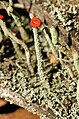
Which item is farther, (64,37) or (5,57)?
(5,57)

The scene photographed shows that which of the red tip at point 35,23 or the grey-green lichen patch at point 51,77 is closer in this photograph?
the red tip at point 35,23

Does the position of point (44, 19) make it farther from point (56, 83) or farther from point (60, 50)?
point (56, 83)

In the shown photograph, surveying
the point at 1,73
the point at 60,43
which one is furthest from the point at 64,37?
the point at 1,73

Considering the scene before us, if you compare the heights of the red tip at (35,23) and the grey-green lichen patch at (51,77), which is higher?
the red tip at (35,23)

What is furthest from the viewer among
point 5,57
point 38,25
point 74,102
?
point 5,57

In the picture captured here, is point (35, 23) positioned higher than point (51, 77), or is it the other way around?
point (35, 23)

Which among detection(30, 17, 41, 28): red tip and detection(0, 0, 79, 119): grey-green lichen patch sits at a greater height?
detection(30, 17, 41, 28): red tip

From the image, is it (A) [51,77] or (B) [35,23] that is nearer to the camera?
(B) [35,23]

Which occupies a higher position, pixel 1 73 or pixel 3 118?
pixel 1 73

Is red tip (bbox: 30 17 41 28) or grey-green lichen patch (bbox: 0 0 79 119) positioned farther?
grey-green lichen patch (bbox: 0 0 79 119)

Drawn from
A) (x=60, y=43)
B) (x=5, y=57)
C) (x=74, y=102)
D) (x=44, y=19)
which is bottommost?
(x=74, y=102)

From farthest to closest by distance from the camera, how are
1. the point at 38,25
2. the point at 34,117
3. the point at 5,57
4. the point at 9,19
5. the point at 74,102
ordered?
the point at 9,19 < the point at 5,57 < the point at 34,117 < the point at 74,102 < the point at 38,25
